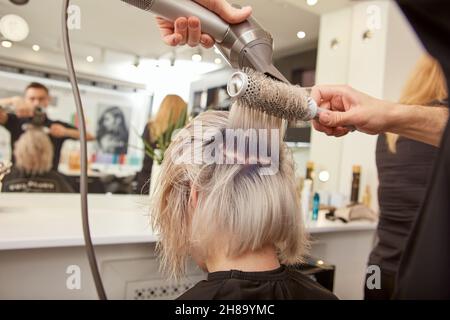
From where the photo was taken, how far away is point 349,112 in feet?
2.23

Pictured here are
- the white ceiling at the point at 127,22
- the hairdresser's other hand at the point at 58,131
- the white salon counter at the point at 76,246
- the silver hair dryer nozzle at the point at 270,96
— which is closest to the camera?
the silver hair dryer nozzle at the point at 270,96

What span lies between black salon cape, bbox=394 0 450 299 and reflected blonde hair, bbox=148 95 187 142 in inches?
27.5

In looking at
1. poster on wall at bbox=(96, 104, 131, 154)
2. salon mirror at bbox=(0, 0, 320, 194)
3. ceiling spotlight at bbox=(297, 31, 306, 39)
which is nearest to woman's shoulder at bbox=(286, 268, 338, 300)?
salon mirror at bbox=(0, 0, 320, 194)

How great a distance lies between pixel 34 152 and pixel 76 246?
0.52 metres

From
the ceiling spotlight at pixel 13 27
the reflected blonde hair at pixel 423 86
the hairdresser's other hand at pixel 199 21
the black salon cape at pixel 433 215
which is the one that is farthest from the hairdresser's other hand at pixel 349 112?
the ceiling spotlight at pixel 13 27

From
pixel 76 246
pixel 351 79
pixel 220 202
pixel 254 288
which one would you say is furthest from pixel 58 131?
pixel 351 79

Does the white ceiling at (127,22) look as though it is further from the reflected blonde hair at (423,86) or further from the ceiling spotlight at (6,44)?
the reflected blonde hair at (423,86)

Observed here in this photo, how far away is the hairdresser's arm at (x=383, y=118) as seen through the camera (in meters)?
0.66

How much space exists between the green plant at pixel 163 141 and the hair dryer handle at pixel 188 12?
412 millimetres

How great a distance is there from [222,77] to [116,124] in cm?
90

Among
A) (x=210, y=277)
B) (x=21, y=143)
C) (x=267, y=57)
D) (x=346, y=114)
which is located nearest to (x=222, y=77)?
(x=267, y=57)

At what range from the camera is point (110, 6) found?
0.78 m
